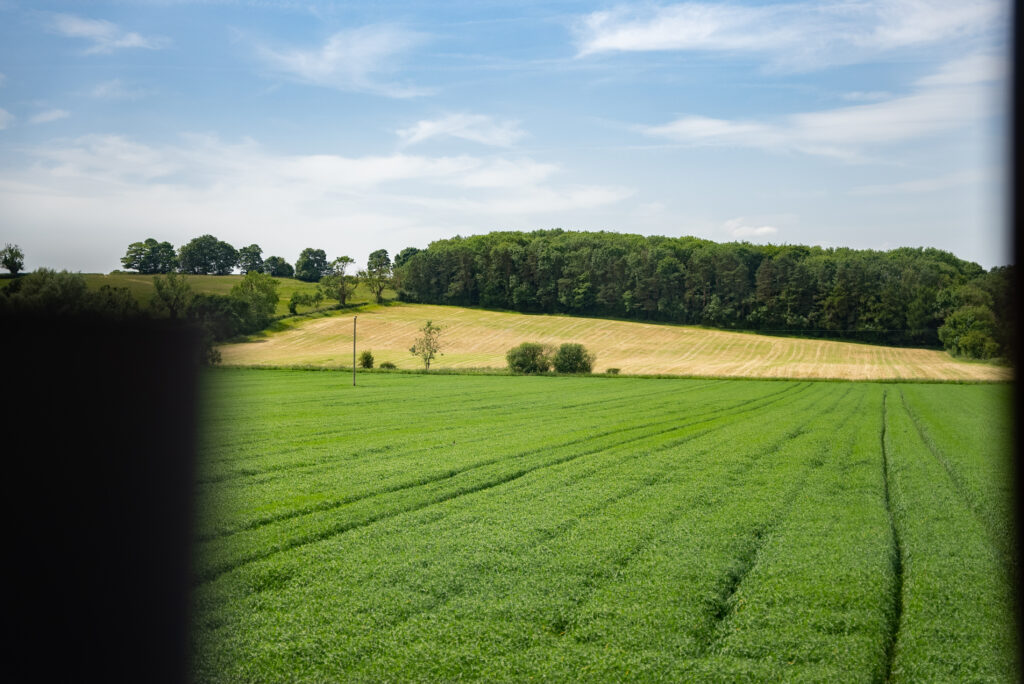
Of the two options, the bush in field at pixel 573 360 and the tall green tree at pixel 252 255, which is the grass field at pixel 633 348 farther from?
the tall green tree at pixel 252 255

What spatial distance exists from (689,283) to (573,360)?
3611 centimetres

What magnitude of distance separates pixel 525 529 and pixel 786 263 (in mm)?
77706

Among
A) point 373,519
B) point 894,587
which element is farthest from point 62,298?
point 373,519

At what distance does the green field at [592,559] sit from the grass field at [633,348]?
3379 centimetres

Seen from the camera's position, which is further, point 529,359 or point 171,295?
point 529,359

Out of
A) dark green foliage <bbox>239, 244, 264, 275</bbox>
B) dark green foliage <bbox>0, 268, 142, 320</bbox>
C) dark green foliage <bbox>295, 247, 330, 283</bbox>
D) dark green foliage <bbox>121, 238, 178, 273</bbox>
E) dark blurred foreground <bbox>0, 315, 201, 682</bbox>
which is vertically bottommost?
dark blurred foreground <bbox>0, 315, 201, 682</bbox>

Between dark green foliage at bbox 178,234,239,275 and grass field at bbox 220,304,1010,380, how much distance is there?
4080 centimetres

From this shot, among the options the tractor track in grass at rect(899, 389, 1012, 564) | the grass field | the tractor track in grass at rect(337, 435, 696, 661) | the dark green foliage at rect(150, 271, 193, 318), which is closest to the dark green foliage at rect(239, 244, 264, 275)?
the dark green foliage at rect(150, 271, 193, 318)

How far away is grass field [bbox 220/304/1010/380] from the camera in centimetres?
5306

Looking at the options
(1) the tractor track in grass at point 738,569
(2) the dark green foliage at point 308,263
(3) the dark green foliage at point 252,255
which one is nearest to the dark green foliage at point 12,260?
(3) the dark green foliage at point 252,255

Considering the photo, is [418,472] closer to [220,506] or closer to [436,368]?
[220,506]

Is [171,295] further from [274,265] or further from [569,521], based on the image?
[569,521]

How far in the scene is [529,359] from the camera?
54969 mm

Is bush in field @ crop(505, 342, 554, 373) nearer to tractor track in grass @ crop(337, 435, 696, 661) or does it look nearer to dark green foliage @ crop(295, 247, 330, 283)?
dark green foliage @ crop(295, 247, 330, 283)
